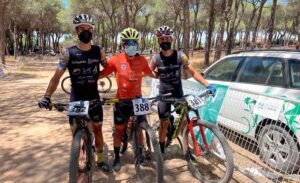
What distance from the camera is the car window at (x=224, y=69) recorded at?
20.9 feet

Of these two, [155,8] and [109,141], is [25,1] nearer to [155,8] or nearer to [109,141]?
[155,8]

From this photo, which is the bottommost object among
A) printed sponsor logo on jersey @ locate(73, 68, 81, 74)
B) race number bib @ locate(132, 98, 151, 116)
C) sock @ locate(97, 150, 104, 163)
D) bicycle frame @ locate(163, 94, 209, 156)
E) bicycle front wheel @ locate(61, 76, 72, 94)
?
sock @ locate(97, 150, 104, 163)

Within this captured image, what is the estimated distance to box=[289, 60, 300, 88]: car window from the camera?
496 centimetres

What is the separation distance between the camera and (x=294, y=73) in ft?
16.6

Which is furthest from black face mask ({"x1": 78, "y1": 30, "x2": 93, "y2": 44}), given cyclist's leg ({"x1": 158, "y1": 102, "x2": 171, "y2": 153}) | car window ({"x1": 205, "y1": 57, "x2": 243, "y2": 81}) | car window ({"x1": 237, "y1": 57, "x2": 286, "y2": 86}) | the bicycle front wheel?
the bicycle front wheel

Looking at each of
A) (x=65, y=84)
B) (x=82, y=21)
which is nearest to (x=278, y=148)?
(x=82, y=21)

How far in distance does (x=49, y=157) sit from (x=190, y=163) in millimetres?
2287

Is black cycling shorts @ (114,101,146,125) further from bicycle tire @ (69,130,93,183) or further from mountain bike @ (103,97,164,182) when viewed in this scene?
bicycle tire @ (69,130,93,183)

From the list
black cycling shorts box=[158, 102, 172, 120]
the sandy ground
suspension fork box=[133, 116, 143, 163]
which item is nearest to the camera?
suspension fork box=[133, 116, 143, 163]

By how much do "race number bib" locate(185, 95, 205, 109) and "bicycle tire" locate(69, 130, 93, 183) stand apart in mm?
1435

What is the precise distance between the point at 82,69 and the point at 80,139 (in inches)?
35.8

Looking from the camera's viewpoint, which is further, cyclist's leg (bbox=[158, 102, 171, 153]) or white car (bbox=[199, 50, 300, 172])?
cyclist's leg (bbox=[158, 102, 171, 153])

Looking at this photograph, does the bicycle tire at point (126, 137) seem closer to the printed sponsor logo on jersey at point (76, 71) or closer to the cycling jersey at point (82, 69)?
the cycling jersey at point (82, 69)

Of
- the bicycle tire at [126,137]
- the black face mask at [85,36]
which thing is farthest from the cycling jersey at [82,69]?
the bicycle tire at [126,137]
